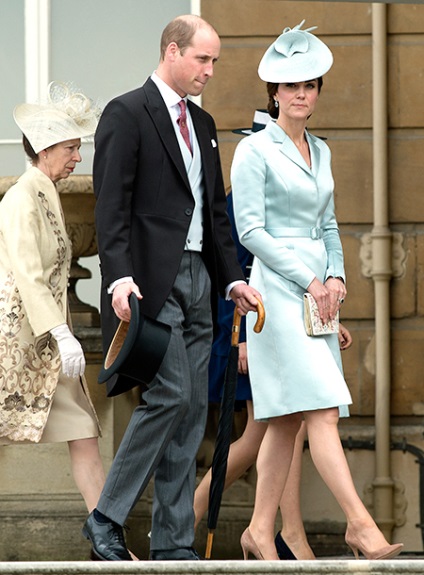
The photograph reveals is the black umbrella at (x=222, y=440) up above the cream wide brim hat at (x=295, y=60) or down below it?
below

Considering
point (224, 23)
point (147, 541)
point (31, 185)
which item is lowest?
point (147, 541)

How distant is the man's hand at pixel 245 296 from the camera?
5836 mm

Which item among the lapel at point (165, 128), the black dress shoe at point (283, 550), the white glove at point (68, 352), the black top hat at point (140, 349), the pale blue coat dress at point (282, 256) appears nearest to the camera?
the black top hat at point (140, 349)

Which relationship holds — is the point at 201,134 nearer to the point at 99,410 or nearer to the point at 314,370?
the point at 314,370

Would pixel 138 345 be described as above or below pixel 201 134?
below

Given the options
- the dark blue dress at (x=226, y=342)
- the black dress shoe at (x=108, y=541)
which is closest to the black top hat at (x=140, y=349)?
the black dress shoe at (x=108, y=541)

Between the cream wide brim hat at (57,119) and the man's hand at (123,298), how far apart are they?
108 centimetres

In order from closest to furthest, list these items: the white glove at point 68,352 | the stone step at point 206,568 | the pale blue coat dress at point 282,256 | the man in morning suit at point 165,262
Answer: the stone step at point 206,568
the man in morning suit at point 165,262
the white glove at point 68,352
the pale blue coat dress at point 282,256

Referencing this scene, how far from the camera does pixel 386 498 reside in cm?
820

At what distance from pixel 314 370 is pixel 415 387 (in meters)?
2.31

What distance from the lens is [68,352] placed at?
232 inches

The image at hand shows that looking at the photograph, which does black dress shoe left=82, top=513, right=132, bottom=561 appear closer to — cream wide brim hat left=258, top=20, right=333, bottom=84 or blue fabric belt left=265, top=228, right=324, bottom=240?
blue fabric belt left=265, top=228, right=324, bottom=240

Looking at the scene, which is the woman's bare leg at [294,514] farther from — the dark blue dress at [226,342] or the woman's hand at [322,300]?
the woman's hand at [322,300]

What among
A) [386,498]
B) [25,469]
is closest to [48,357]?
[25,469]
